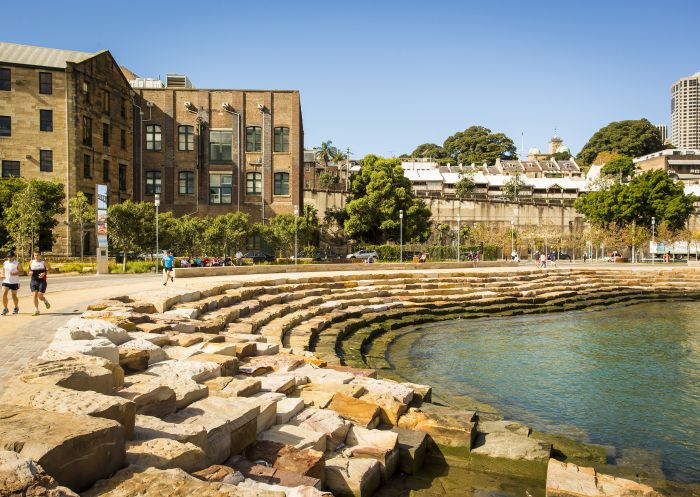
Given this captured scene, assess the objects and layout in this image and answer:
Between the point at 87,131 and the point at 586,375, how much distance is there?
39.5m

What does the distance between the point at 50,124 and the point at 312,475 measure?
136 feet

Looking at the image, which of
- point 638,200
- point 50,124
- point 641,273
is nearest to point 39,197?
point 50,124

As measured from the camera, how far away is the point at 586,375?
1216cm

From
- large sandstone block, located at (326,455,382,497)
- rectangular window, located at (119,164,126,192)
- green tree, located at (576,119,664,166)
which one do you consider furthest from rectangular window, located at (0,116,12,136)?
green tree, located at (576,119,664,166)

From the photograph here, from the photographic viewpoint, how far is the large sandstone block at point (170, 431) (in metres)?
4.76

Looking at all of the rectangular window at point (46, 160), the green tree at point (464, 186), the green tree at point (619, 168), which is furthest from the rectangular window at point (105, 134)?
the green tree at point (619, 168)

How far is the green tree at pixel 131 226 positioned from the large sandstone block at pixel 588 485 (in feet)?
96.9

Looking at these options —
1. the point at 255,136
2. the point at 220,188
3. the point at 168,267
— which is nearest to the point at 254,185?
the point at 220,188

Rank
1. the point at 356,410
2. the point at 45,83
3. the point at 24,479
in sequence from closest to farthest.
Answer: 1. the point at 24,479
2. the point at 356,410
3. the point at 45,83

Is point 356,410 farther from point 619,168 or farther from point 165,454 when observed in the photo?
point 619,168

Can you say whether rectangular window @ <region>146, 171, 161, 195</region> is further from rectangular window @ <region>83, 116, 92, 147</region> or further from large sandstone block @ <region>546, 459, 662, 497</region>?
large sandstone block @ <region>546, 459, 662, 497</region>

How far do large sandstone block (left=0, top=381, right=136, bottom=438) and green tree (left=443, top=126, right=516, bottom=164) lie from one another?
5065 inches

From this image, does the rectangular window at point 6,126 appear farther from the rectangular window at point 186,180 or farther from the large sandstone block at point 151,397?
the large sandstone block at point 151,397

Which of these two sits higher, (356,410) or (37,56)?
(37,56)
